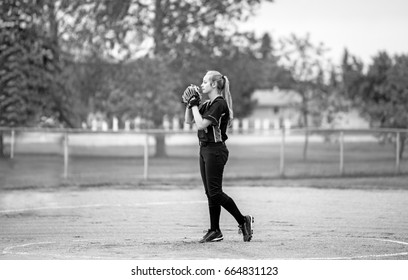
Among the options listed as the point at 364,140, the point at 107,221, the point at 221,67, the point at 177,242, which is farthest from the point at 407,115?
the point at 177,242

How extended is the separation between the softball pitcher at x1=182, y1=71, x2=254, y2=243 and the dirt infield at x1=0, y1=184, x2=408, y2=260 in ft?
1.73

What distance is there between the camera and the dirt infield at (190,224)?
10578 millimetres

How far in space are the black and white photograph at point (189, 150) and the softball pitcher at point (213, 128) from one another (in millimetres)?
23

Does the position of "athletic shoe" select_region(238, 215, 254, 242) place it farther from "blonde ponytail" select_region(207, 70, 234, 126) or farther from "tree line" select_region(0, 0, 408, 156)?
"tree line" select_region(0, 0, 408, 156)

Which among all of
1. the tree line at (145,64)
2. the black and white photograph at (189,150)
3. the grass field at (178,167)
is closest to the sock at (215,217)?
the black and white photograph at (189,150)

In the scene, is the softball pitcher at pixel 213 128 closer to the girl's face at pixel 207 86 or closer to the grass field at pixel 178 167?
the girl's face at pixel 207 86

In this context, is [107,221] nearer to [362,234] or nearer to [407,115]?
[362,234]

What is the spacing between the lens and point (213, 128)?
1103 cm

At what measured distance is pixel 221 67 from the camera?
4312 cm

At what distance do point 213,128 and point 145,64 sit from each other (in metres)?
30.7

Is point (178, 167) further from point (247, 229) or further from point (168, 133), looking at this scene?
point (247, 229)

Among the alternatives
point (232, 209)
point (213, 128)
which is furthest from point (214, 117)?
point (232, 209)

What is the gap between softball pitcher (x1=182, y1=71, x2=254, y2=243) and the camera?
1101 centimetres

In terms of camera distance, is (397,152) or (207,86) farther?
(397,152)
